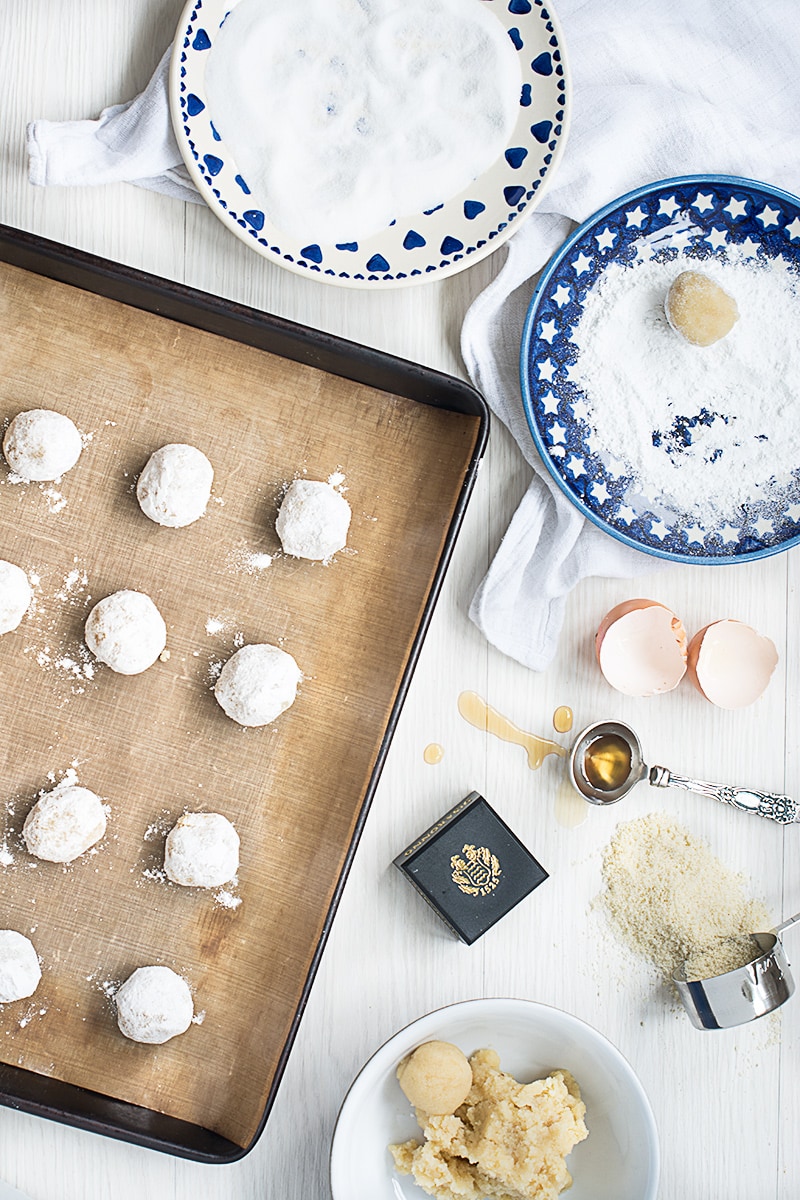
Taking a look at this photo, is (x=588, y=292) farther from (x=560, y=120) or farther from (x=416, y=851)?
(x=416, y=851)

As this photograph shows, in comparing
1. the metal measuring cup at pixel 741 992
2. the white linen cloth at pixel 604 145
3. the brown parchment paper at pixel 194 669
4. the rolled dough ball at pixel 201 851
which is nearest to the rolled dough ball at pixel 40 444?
the brown parchment paper at pixel 194 669

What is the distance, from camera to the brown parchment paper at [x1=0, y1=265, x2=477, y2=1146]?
1143 millimetres

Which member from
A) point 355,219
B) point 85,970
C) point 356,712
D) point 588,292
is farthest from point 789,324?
point 85,970

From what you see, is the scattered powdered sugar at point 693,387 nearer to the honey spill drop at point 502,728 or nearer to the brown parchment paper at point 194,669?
the brown parchment paper at point 194,669

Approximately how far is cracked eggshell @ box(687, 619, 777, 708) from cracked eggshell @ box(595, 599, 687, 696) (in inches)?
1.3

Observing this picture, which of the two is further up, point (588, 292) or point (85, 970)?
point (588, 292)

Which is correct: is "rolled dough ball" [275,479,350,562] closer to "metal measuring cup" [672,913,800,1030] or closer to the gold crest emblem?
the gold crest emblem

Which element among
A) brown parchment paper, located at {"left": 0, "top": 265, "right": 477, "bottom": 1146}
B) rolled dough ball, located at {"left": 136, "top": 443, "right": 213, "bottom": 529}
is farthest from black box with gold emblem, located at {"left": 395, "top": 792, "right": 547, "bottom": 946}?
rolled dough ball, located at {"left": 136, "top": 443, "right": 213, "bottom": 529}

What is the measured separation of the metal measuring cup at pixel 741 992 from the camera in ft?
3.88

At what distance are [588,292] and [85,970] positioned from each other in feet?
3.19

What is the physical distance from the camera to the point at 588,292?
46.8 inches

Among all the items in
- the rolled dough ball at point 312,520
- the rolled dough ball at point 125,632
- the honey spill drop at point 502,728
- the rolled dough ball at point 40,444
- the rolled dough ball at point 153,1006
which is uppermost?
the rolled dough ball at point 312,520

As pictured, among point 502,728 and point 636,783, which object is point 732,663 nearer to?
point 636,783

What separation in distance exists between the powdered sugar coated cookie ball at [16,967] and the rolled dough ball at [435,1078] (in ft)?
1.38
